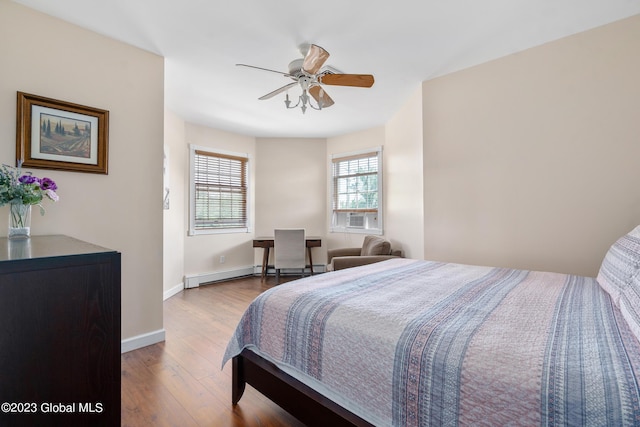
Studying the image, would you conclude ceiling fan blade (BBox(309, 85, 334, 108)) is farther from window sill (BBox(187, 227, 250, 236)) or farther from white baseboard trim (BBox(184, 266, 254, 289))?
white baseboard trim (BBox(184, 266, 254, 289))

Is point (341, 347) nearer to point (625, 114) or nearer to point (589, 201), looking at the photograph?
point (589, 201)

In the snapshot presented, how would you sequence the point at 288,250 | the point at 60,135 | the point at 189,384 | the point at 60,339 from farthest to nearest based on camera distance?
the point at 288,250 < the point at 60,135 < the point at 189,384 < the point at 60,339

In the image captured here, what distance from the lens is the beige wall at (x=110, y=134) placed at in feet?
6.31

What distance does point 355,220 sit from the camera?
4961mm

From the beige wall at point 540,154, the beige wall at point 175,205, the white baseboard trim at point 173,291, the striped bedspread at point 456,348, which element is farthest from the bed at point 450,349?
the beige wall at point 175,205

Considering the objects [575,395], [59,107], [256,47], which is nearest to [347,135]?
[256,47]

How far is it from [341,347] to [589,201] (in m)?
2.36

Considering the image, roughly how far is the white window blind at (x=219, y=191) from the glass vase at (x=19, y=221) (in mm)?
2685

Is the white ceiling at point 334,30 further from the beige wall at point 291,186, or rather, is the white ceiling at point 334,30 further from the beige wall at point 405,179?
the beige wall at point 291,186

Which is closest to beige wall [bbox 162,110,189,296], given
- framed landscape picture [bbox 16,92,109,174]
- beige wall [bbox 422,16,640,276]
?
framed landscape picture [bbox 16,92,109,174]

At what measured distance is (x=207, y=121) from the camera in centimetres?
435

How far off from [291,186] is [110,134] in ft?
10.6

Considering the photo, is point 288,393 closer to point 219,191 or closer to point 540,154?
point 540,154

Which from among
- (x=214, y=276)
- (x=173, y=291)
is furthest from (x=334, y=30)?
(x=214, y=276)
